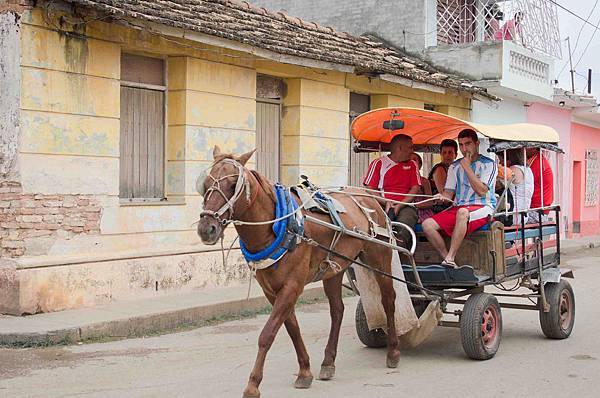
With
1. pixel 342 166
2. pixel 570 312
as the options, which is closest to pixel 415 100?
pixel 342 166

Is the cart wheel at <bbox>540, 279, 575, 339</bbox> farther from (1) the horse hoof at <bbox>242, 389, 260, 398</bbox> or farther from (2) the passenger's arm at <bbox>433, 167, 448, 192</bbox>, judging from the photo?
(1) the horse hoof at <bbox>242, 389, 260, 398</bbox>

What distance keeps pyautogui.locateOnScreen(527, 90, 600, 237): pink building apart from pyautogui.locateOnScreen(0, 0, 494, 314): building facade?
9.13 metres

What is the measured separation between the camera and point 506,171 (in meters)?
7.88

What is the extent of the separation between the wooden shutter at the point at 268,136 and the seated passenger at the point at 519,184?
5.46 metres

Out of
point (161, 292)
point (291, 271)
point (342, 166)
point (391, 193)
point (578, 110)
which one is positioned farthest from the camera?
point (578, 110)

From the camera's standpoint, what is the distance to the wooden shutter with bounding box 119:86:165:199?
10680 mm

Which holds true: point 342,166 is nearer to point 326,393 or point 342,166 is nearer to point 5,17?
point 5,17

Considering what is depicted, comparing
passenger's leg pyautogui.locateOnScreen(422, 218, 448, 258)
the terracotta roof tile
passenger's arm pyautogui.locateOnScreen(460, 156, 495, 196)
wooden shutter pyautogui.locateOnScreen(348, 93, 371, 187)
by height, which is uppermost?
the terracotta roof tile

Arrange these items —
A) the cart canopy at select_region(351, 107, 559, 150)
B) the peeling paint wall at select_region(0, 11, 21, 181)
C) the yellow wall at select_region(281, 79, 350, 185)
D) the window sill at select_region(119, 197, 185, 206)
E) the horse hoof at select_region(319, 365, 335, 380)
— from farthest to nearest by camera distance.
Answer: the yellow wall at select_region(281, 79, 350, 185) → the window sill at select_region(119, 197, 185, 206) → the peeling paint wall at select_region(0, 11, 21, 181) → the cart canopy at select_region(351, 107, 559, 150) → the horse hoof at select_region(319, 365, 335, 380)

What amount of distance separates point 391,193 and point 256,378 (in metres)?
2.82

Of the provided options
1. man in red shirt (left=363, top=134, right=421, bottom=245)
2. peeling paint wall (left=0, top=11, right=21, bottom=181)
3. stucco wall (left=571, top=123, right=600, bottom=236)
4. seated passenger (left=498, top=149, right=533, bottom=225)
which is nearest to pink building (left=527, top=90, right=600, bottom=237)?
stucco wall (left=571, top=123, right=600, bottom=236)

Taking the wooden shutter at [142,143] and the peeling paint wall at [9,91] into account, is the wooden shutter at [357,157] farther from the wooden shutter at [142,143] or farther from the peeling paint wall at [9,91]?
the peeling paint wall at [9,91]

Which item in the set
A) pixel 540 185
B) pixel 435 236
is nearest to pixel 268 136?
pixel 540 185

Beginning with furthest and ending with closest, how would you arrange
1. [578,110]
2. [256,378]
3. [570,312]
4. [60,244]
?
[578,110]
[60,244]
[570,312]
[256,378]
